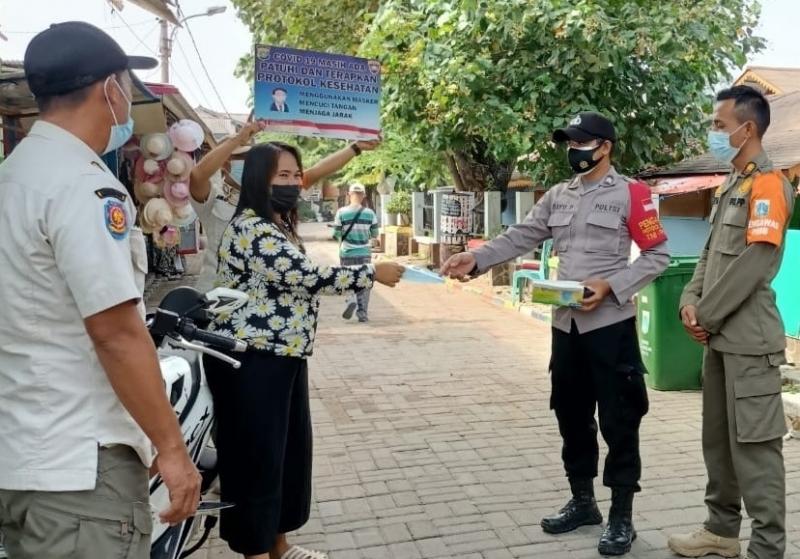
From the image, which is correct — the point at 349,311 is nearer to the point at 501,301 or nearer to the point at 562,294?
the point at 501,301

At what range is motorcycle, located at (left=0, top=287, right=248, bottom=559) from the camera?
2215mm

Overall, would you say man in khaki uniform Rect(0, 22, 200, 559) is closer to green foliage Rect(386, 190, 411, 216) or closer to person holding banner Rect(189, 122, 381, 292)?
person holding banner Rect(189, 122, 381, 292)

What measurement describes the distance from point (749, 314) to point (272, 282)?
188 centimetres

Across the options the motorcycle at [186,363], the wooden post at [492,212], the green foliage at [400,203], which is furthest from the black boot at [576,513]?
the green foliage at [400,203]

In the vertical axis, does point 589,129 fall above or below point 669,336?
above

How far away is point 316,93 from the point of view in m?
3.64

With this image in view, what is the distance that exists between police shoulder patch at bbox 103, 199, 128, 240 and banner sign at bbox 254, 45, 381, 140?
6.51ft

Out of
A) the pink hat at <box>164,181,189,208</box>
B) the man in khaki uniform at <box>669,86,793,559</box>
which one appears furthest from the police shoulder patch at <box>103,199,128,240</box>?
the pink hat at <box>164,181,189,208</box>

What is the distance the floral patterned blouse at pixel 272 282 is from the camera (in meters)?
2.77

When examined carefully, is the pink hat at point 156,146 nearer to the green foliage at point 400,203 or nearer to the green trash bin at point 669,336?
the green trash bin at point 669,336

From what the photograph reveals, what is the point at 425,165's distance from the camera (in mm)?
14703

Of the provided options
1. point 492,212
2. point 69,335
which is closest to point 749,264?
point 69,335

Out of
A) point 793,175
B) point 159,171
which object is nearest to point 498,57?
point 793,175

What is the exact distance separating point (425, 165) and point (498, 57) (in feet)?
15.8
